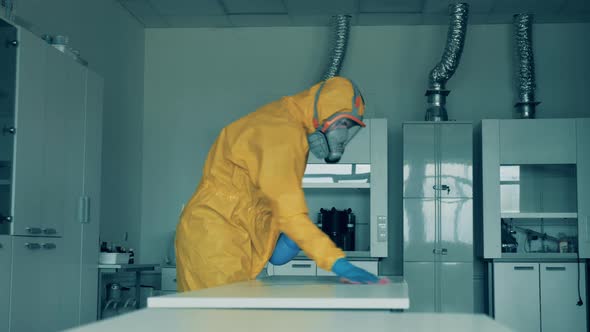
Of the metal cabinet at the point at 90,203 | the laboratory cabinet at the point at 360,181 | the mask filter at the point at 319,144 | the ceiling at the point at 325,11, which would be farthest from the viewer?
the ceiling at the point at 325,11

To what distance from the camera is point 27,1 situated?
535cm

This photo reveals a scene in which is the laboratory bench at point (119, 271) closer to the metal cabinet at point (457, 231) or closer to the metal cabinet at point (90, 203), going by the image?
the metal cabinet at point (90, 203)

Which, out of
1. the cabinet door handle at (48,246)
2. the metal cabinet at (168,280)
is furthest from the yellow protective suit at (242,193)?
the metal cabinet at (168,280)

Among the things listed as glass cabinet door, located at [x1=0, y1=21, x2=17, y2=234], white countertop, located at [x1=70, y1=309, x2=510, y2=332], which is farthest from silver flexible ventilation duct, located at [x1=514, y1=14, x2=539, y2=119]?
white countertop, located at [x1=70, y1=309, x2=510, y2=332]

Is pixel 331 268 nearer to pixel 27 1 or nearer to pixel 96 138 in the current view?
pixel 96 138

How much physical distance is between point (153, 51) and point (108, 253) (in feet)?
9.95

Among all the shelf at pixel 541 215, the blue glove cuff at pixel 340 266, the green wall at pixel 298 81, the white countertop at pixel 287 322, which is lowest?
the white countertop at pixel 287 322

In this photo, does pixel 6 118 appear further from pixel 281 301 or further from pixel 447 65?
pixel 447 65

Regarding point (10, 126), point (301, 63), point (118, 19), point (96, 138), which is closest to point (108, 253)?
point (96, 138)

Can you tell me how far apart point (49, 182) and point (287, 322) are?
3.19 m

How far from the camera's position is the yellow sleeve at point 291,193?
259cm

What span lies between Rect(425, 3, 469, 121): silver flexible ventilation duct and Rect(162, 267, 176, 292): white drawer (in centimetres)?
265

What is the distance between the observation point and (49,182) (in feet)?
14.1

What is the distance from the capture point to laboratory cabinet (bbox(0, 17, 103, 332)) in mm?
3900
